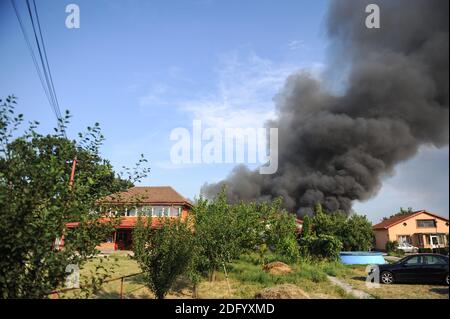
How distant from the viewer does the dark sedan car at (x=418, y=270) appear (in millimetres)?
12539

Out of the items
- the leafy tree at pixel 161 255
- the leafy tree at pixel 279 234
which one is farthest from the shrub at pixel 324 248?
the leafy tree at pixel 161 255

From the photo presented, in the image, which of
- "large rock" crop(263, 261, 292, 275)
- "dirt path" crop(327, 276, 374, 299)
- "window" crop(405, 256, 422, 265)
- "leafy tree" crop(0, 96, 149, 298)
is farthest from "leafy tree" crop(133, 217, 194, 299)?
"window" crop(405, 256, 422, 265)

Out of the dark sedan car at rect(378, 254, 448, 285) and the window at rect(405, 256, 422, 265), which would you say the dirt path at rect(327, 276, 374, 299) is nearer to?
the dark sedan car at rect(378, 254, 448, 285)

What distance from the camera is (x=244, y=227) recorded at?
1838 centimetres

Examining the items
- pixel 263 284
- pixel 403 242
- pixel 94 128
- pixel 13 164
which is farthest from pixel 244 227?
pixel 403 242

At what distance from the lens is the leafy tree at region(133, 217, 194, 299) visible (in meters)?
9.22

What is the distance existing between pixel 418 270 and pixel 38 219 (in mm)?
14646

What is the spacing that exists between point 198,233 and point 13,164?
9.92 meters

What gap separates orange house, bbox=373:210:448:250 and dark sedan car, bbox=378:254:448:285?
1340 inches

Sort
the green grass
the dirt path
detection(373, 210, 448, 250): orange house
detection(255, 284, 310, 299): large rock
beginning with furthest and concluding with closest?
detection(373, 210, 448, 250): orange house, the green grass, the dirt path, detection(255, 284, 310, 299): large rock

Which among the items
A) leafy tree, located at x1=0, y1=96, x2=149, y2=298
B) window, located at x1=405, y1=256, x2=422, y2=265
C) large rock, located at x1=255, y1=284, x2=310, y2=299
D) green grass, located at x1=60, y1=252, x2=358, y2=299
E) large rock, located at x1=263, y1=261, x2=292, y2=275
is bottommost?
green grass, located at x1=60, y1=252, x2=358, y2=299

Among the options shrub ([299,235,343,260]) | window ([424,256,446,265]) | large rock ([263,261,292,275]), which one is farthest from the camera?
shrub ([299,235,343,260])

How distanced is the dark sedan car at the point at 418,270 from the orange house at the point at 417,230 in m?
34.0

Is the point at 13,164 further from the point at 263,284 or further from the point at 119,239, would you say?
the point at 119,239
